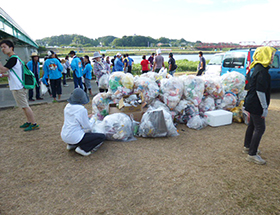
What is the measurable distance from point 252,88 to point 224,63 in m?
5.65

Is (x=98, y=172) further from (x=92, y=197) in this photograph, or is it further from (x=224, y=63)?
(x=224, y=63)

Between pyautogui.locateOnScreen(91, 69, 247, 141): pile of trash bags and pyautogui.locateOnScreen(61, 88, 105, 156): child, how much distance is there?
581mm

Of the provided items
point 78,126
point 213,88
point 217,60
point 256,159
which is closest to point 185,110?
point 213,88

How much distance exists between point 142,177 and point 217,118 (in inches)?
99.5

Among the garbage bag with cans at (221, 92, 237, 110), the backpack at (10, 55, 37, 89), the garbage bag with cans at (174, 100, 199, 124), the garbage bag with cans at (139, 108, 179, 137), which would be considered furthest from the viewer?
the garbage bag with cans at (221, 92, 237, 110)

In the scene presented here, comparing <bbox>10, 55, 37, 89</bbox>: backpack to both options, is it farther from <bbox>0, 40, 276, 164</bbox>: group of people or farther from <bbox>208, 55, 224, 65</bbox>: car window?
<bbox>208, 55, 224, 65</bbox>: car window

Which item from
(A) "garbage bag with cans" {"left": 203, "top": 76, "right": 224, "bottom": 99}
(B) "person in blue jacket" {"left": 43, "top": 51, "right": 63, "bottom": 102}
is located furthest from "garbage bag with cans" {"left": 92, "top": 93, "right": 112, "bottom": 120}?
(B) "person in blue jacket" {"left": 43, "top": 51, "right": 63, "bottom": 102}

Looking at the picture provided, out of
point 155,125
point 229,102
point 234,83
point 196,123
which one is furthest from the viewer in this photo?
point 234,83

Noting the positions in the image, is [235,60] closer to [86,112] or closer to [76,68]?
[76,68]

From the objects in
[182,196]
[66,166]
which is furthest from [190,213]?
[66,166]

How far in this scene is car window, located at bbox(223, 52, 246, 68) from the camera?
275 inches

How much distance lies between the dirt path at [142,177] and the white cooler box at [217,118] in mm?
474

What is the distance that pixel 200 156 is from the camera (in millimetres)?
3045

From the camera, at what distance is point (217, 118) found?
4.25m
